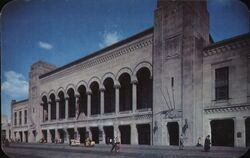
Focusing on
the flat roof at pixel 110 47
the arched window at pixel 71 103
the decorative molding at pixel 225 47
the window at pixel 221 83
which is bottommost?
the arched window at pixel 71 103

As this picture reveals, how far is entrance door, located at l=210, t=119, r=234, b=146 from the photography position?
52.2ft

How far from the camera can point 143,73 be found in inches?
889

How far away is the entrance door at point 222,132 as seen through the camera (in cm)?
1591

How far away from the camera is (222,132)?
16.9 m

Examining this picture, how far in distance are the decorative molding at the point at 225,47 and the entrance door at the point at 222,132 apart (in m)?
4.19

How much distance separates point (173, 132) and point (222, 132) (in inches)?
132

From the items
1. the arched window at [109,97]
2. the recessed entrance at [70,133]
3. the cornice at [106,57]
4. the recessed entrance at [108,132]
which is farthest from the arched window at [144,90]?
the recessed entrance at [70,133]

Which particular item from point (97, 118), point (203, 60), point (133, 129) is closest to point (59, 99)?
point (97, 118)

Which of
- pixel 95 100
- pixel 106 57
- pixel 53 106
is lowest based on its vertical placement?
pixel 53 106

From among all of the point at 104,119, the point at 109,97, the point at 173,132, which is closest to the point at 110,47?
the point at 109,97

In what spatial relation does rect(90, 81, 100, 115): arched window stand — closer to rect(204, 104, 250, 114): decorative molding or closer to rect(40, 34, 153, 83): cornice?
rect(40, 34, 153, 83): cornice

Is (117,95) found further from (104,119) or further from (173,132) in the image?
(173,132)

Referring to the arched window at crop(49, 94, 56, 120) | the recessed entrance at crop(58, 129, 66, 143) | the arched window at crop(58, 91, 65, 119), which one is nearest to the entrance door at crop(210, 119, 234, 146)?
the recessed entrance at crop(58, 129, 66, 143)

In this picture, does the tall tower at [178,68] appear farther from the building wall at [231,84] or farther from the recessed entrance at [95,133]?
the recessed entrance at [95,133]
